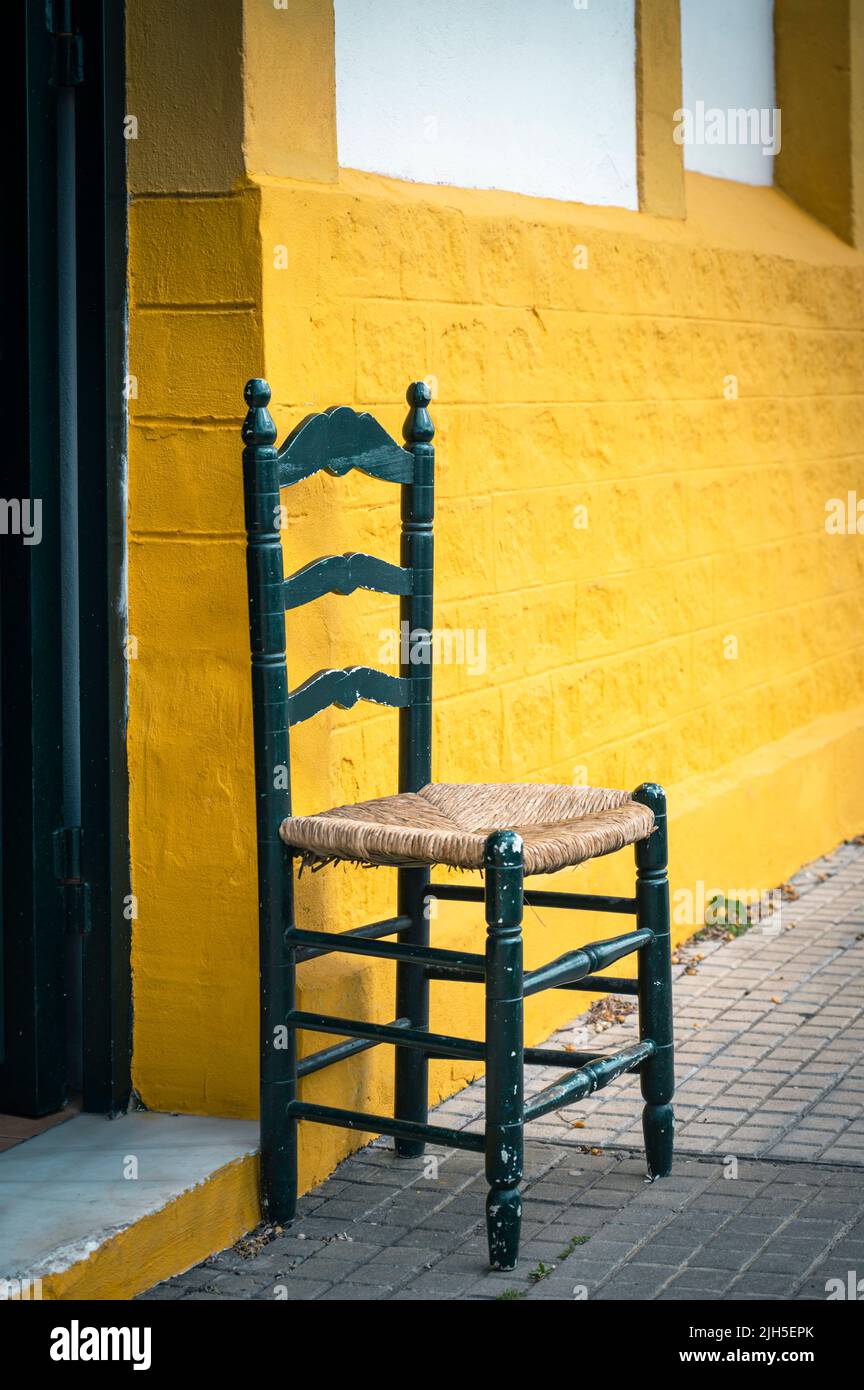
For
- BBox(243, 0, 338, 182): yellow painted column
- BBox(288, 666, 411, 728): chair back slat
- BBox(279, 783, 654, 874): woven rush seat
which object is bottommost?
BBox(279, 783, 654, 874): woven rush seat

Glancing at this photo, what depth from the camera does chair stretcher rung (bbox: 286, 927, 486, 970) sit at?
3.30 m

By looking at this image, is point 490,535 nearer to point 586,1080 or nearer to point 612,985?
point 612,985

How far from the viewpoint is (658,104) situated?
554 cm

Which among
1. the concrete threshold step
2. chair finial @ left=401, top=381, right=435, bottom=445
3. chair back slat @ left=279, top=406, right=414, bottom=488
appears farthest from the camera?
chair finial @ left=401, top=381, right=435, bottom=445

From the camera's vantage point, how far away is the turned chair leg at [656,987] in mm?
3705

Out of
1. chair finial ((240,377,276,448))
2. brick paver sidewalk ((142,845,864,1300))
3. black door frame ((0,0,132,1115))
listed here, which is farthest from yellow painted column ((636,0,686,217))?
chair finial ((240,377,276,448))

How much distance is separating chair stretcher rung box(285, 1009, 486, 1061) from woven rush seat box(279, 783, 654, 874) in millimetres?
288

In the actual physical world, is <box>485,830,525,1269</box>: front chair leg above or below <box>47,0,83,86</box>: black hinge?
below

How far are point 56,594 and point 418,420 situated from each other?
0.79 meters

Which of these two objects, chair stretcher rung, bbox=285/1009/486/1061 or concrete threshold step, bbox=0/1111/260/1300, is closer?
concrete threshold step, bbox=0/1111/260/1300

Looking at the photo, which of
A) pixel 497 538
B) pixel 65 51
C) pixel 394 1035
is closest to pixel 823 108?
pixel 497 538

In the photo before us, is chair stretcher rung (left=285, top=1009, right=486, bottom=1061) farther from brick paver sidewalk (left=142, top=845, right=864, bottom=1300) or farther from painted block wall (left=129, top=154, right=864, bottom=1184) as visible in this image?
brick paver sidewalk (left=142, top=845, right=864, bottom=1300)

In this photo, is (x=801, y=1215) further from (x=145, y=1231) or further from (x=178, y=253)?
(x=178, y=253)

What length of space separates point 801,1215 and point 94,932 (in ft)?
4.73
